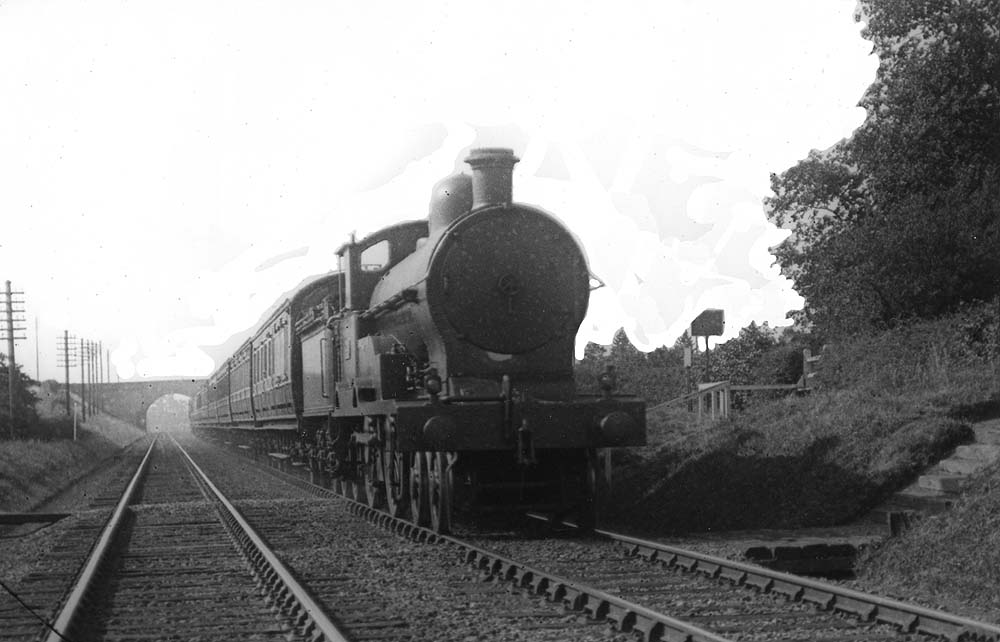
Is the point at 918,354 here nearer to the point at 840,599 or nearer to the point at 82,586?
the point at 840,599

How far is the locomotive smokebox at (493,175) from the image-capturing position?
1252 centimetres

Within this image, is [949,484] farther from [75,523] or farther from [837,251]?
[837,251]

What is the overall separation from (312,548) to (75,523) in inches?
234

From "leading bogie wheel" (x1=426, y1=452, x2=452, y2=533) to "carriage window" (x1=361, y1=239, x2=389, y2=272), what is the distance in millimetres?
3865

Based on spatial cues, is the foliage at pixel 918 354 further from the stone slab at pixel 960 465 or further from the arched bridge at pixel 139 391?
the arched bridge at pixel 139 391

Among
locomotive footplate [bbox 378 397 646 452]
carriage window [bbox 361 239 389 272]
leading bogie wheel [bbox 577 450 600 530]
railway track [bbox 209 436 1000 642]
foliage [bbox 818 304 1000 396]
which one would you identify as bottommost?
railway track [bbox 209 436 1000 642]

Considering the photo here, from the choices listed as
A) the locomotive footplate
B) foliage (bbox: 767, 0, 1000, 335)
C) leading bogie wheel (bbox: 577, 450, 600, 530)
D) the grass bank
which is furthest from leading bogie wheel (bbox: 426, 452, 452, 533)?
foliage (bbox: 767, 0, 1000, 335)

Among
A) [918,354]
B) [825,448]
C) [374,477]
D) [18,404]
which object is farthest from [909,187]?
[18,404]

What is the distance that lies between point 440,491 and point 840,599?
5.15m

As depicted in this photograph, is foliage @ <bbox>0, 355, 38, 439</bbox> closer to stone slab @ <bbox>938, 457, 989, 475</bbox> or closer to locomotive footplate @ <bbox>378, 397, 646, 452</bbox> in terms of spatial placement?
locomotive footplate @ <bbox>378, 397, 646, 452</bbox>

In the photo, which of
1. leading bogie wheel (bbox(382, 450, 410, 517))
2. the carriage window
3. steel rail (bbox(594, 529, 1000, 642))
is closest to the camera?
steel rail (bbox(594, 529, 1000, 642))

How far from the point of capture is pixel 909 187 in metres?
24.5

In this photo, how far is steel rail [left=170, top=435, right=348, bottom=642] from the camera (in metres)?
6.96

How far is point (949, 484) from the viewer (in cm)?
1186
